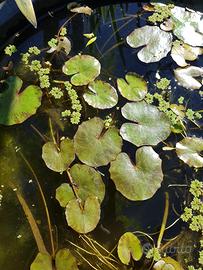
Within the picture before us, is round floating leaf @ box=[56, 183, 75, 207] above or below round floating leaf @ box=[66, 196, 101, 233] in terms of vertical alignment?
above

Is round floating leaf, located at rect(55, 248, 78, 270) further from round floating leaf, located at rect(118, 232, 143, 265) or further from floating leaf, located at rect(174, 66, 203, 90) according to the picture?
floating leaf, located at rect(174, 66, 203, 90)

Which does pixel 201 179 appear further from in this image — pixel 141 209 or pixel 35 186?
pixel 35 186

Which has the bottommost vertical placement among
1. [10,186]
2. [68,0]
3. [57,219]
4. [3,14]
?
[57,219]

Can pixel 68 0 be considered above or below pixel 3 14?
below

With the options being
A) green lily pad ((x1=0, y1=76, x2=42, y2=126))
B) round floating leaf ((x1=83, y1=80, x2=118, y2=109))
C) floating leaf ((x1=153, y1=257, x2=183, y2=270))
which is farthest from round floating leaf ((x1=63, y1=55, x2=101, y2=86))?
floating leaf ((x1=153, y1=257, x2=183, y2=270))

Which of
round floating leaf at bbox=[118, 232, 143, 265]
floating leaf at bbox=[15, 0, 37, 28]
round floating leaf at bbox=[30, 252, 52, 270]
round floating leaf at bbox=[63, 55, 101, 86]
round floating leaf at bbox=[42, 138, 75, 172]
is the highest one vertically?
floating leaf at bbox=[15, 0, 37, 28]

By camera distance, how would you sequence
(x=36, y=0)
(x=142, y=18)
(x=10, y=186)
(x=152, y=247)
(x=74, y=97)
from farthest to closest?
(x=142, y=18), (x=36, y=0), (x=74, y=97), (x=10, y=186), (x=152, y=247)

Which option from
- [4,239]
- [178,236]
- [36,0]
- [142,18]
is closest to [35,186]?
[4,239]
